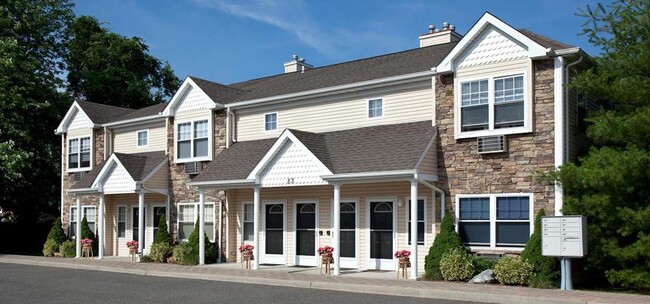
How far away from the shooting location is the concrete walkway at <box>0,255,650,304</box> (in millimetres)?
13742

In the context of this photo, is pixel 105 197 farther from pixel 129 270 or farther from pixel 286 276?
pixel 286 276

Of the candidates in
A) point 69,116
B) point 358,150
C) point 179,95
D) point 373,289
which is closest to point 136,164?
point 179,95

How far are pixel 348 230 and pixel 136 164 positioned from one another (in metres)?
9.79

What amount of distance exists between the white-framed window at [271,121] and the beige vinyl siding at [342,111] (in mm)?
124

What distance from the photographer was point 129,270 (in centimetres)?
2145

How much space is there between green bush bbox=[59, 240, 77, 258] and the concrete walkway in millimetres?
3418

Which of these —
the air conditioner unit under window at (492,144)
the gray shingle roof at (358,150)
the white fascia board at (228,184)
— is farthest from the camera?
the white fascia board at (228,184)

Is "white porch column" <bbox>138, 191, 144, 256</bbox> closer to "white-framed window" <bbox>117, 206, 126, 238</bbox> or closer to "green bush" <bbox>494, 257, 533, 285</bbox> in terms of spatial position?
"white-framed window" <bbox>117, 206, 126, 238</bbox>

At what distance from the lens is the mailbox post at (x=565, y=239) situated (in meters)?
15.0

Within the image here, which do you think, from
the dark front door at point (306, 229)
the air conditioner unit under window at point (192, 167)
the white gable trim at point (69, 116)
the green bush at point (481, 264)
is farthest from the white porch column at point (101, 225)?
the green bush at point (481, 264)

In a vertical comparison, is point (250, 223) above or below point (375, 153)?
below

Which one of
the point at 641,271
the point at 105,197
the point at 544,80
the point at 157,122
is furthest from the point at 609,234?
the point at 105,197

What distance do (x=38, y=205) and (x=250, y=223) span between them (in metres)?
15.0

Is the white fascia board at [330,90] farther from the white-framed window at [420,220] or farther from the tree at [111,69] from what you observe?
the tree at [111,69]
